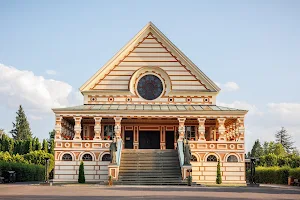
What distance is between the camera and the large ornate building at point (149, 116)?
131 ft

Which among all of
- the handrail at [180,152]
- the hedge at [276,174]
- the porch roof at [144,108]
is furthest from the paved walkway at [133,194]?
the hedge at [276,174]

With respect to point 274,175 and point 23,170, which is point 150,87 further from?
point 274,175

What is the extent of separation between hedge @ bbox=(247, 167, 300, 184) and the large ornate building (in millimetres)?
5264

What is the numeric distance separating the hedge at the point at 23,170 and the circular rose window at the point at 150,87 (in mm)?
13204

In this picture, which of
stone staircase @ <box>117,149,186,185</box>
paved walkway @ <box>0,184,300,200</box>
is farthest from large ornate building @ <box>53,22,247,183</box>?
paved walkway @ <box>0,184,300,200</box>

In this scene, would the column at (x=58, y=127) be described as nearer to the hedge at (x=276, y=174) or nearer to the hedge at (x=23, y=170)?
the hedge at (x=23, y=170)

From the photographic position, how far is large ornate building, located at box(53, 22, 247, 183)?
40.0 m

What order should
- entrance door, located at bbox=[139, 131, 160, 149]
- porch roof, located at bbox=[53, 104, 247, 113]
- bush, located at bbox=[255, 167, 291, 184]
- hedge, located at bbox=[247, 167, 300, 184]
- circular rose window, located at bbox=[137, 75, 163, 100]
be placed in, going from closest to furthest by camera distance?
porch roof, located at bbox=[53, 104, 247, 113]
hedge, located at bbox=[247, 167, 300, 184]
circular rose window, located at bbox=[137, 75, 163, 100]
entrance door, located at bbox=[139, 131, 160, 149]
bush, located at bbox=[255, 167, 291, 184]

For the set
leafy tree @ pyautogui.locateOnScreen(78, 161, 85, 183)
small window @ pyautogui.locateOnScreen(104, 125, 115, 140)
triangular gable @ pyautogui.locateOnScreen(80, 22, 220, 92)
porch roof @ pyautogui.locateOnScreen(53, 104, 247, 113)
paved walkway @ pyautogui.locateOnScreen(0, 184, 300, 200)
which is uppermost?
triangular gable @ pyautogui.locateOnScreen(80, 22, 220, 92)

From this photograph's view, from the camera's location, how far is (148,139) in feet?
147

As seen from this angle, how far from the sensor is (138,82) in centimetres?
4403

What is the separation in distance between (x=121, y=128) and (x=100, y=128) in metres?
3.78

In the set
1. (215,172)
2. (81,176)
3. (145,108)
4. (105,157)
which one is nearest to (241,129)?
(215,172)

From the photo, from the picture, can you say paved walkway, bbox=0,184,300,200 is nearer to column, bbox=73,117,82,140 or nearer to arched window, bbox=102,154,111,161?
arched window, bbox=102,154,111,161
